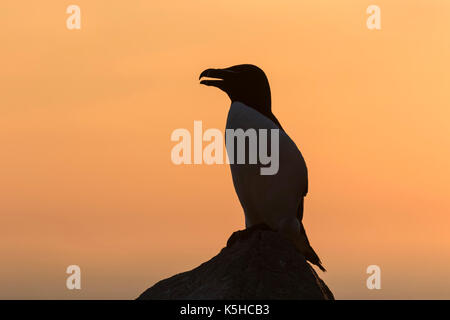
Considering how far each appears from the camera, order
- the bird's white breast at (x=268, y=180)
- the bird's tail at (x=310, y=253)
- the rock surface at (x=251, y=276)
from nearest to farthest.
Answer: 1. the rock surface at (x=251, y=276)
2. the bird's white breast at (x=268, y=180)
3. the bird's tail at (x=310, y=253)

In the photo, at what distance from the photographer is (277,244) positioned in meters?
9.09

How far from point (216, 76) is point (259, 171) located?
65.3 inches

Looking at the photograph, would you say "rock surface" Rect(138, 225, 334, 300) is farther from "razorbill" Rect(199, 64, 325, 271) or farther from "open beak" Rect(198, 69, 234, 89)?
"open beak" Rect(198, 69, 234, 89)

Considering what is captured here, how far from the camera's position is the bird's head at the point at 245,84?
10.3 meters

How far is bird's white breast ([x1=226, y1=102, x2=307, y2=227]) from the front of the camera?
974 centimetres

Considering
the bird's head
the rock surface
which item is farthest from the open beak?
the rock surface

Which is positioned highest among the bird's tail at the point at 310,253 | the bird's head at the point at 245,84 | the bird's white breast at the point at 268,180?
the bird's head at the point at 245,84

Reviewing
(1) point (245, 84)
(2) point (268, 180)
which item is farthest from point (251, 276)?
(1) point (245, 84)

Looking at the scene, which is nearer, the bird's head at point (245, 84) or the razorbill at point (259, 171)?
the razorbill at point (259, 171)

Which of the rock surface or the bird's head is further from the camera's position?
the bird's head

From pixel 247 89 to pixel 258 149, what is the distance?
112 cm

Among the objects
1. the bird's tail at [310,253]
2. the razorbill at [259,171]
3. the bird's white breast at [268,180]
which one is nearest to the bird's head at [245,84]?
the razorbill at [259,171]

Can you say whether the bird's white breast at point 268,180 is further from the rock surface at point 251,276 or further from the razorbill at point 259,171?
the rock surface at point 251,276
